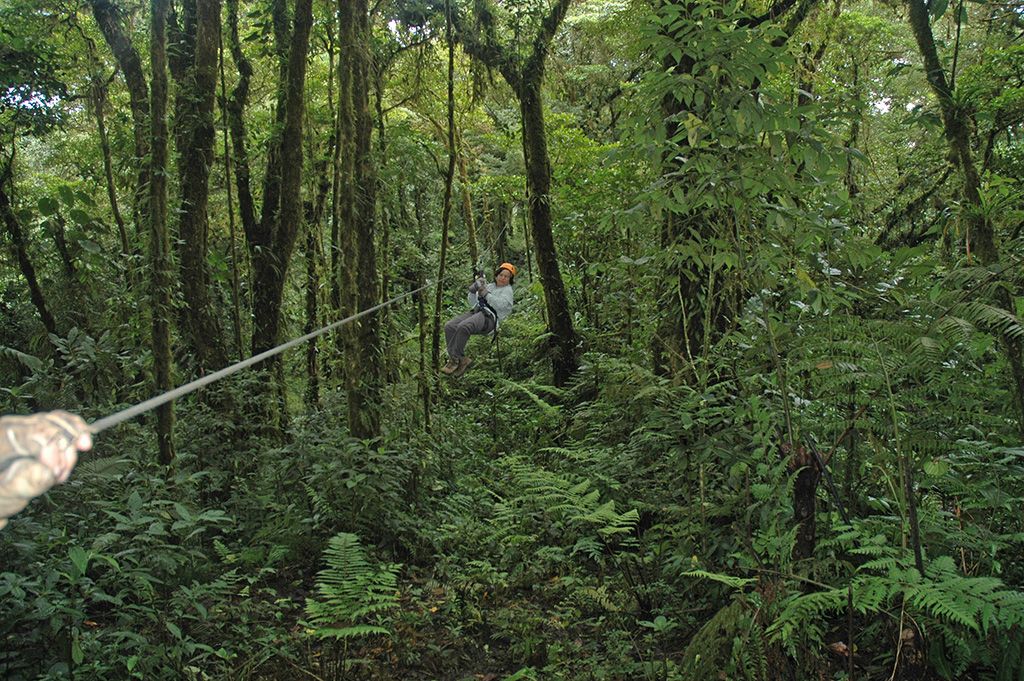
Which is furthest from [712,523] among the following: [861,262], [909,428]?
[861,262]

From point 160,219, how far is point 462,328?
4.13m

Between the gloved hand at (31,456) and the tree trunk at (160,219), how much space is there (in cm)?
447

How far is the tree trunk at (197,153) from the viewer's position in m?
6.77

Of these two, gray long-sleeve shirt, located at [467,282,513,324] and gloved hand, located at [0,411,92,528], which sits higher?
gray long-sleeve shirt, located at [467,282,513,324]

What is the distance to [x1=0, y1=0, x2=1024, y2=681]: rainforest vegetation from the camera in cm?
309

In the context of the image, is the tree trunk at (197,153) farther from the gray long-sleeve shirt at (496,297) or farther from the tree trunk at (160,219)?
the gray long-sleeve shirt at (496,297)

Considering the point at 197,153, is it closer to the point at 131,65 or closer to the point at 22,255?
the point at 131,65

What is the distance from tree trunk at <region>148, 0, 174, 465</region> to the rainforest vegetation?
0.07 feet

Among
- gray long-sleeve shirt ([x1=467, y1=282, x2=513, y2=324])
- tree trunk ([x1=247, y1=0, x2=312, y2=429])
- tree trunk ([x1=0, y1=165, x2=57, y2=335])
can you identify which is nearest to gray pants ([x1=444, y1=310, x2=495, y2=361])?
gray long-sleeve shirt ([x1=467, y1=282, x2=513, y2=324])

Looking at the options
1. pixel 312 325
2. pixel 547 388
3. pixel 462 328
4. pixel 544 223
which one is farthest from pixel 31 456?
pixel 544 223

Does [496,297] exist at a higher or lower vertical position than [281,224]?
lower

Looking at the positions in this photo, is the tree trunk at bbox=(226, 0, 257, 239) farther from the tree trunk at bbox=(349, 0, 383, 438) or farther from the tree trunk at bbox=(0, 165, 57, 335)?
the tree trunk at bbox=(349, 0, 383, 438)

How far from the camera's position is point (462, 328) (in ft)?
28.7

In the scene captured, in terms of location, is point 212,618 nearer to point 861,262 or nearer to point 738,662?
point 738,662
